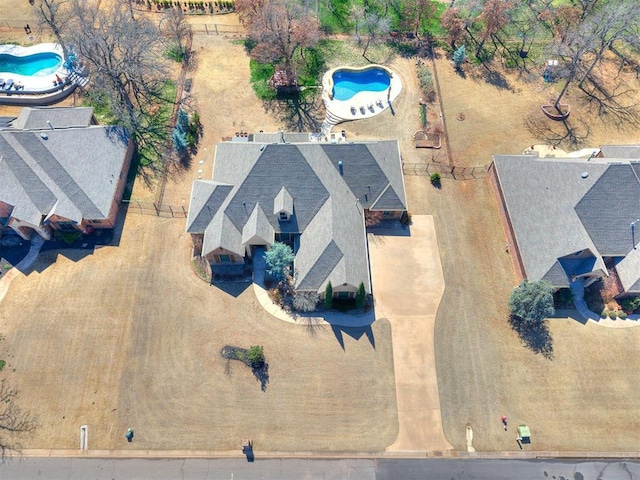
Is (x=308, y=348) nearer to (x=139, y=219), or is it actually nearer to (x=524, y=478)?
(x=524, y=478)

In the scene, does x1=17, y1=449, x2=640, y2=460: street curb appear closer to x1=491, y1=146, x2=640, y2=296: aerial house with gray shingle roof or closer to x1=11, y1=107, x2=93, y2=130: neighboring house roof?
x1=491, y1=146, x2=640, y2=296: aerial house with gray shingle roof

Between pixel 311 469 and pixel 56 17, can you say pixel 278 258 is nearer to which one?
pixel 311 469

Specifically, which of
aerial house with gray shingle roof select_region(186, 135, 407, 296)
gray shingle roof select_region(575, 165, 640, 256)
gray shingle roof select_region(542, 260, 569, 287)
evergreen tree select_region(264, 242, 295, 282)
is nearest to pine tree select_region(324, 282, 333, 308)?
aerial house with gray shingle roof select_region(186, 135, 407, 296)

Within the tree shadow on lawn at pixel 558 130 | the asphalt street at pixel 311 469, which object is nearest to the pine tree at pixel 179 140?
the asphalt street at pixel 311 469

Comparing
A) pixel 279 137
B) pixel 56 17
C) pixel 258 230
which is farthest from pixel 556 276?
pixel 56 17

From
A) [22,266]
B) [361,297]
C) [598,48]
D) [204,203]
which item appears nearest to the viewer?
[361,297]
